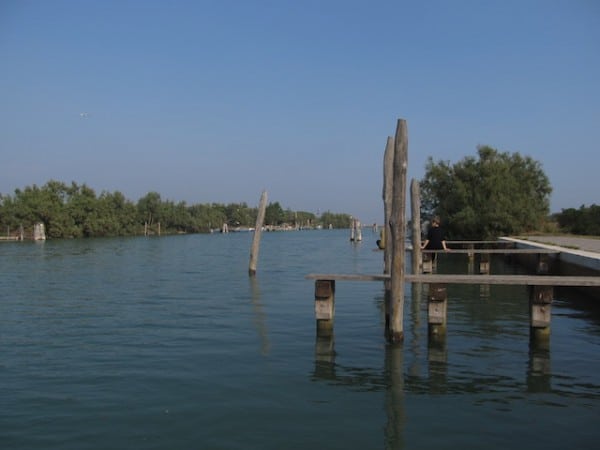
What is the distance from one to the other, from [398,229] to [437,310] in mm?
1866

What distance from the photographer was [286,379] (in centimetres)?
858

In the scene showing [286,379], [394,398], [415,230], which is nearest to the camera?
[394,398]

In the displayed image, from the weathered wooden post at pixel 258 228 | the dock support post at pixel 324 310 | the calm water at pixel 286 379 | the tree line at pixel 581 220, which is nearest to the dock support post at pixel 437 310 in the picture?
the calm water at pixel 286 379

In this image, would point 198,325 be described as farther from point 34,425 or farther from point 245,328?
point 34,425

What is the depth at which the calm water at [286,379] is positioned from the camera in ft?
20.9

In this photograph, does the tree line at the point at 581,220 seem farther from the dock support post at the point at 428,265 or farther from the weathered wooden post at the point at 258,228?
the weathered wooden post at the point at 258,228

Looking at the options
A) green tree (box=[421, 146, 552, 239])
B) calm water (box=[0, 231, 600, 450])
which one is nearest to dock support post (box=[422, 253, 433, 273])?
calm water (box=[0, 231, 600, 450])

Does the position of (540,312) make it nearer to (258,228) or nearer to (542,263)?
(542,263)

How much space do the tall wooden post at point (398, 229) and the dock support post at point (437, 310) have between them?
777mm

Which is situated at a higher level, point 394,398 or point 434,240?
point 434,240

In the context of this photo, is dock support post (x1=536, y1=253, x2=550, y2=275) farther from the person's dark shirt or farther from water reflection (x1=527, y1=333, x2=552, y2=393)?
water reflection (x1=527, y1=333, x2=552, y2=393)

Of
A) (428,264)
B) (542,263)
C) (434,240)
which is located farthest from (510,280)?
(428,264)

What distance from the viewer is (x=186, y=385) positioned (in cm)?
817

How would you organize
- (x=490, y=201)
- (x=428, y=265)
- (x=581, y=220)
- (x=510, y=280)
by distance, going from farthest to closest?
(x=581, y=220)
(x=490, y=201)
(x=428, y=265)
(x=510, y=280)
